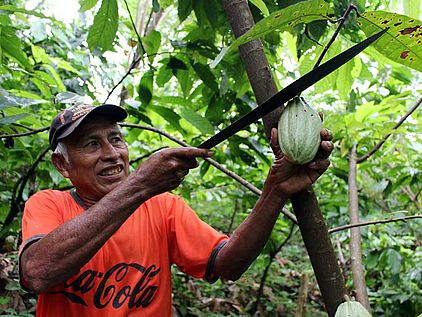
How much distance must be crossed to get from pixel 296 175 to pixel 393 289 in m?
2.48

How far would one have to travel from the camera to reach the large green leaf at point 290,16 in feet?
2.71

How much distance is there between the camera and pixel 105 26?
1.67 meters

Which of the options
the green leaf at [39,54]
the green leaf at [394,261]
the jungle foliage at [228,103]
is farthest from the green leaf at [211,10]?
the green leaf at [394,261]

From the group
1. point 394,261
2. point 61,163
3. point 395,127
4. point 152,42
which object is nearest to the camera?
point 61,163

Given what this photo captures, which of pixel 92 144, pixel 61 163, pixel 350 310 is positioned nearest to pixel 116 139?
pixel 92 144

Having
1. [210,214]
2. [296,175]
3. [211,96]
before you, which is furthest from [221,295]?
[296,175]

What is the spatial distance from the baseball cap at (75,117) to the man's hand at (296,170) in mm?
612

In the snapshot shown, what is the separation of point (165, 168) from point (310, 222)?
361 mm

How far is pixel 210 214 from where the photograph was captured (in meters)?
5.18

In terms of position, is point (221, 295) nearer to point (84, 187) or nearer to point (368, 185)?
point (368, 185)

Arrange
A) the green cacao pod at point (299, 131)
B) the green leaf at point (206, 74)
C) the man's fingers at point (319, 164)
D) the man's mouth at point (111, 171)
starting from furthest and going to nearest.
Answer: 1. the green leaf at point (206, 74)
2. the man's mouth at point (111, 171)
3. the man's fingers at point (319, 164)
4. the green cacao pod at point (299, 131)

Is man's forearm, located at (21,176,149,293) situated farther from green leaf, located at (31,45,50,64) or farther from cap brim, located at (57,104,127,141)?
green leaf, located at (31,45,50,64)

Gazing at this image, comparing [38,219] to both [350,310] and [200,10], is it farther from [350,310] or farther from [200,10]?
[350,310]

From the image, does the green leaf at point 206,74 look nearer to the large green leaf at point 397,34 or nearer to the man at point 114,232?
the man at point 114,232
